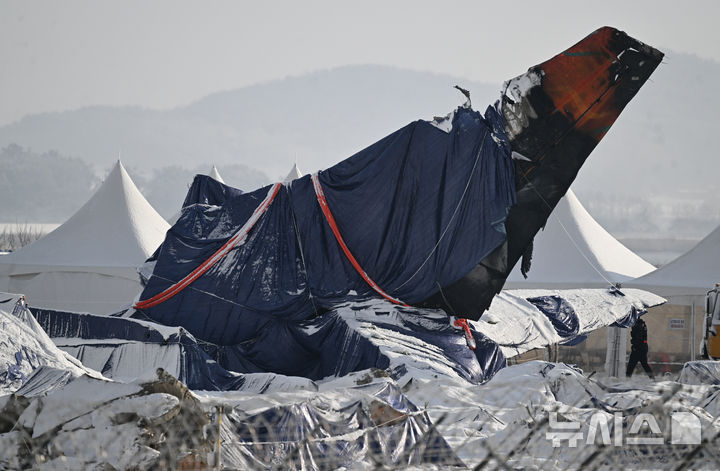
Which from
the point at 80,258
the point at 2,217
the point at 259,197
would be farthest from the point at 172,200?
the point at 259,197

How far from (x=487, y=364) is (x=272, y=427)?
5811mm

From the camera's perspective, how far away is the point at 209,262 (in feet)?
37.0

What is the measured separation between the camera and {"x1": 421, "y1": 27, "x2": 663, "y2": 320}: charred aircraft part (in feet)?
35.2

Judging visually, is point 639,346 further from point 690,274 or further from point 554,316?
point 554,316

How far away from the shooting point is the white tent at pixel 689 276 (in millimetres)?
16734

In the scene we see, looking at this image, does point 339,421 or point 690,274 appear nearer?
point 339,421

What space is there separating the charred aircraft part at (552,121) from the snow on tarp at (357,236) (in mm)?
232

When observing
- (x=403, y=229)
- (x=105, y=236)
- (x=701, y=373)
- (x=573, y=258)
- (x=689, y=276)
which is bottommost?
(x=701, y=373)

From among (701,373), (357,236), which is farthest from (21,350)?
(701,373)

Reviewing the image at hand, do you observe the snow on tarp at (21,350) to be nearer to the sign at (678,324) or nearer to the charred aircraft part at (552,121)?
the charred aircraft part at (552,121)

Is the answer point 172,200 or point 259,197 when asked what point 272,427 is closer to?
point 259,197

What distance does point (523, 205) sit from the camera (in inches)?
436

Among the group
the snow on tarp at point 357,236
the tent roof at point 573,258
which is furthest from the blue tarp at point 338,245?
the tent roof at point 573,258

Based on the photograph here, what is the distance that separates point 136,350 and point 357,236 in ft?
10.5
